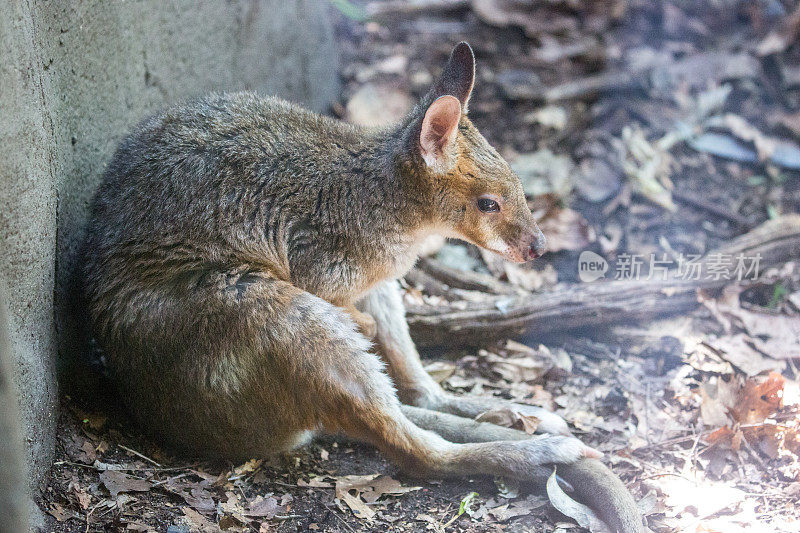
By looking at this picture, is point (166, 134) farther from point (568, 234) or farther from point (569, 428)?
point (568, 234)

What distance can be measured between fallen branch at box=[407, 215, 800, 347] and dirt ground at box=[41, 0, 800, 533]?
0.10m

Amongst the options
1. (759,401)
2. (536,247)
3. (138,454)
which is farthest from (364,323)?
(759,401)

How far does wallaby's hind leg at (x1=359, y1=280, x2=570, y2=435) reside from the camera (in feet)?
16.1

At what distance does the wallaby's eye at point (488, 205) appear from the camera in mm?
4422

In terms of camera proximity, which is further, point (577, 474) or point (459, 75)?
point (459, 75)

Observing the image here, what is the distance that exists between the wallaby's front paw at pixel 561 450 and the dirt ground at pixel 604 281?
215mm

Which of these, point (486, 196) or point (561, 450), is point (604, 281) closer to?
point (486, 196)

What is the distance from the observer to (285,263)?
4152 mm

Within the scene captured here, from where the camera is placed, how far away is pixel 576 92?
337 inches

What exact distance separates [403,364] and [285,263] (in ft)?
3.98

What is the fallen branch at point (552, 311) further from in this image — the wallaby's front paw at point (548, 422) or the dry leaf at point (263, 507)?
the dry leaf at point (263, 507)

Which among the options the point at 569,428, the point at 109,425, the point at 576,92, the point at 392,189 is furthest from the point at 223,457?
the point at 576,92

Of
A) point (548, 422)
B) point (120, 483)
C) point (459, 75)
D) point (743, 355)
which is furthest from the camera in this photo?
point (743, 355)

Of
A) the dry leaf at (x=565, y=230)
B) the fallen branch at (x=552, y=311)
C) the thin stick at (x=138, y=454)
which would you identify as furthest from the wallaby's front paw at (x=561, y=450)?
the dry leaf at (x=565, y=230)
